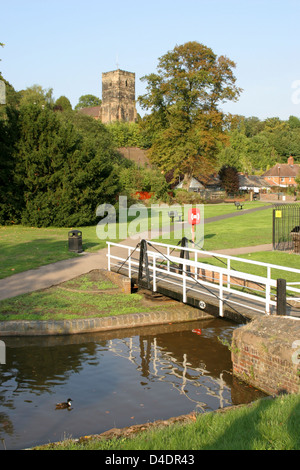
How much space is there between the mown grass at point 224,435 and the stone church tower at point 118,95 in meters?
138

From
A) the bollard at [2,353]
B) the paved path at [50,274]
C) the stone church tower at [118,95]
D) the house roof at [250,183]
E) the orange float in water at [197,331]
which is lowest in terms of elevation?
the orange float in water at [197,331]

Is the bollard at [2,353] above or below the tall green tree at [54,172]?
below

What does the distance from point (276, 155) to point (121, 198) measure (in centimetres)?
9761

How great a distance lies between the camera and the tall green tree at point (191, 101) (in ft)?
192

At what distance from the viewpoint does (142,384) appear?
8.80 meters

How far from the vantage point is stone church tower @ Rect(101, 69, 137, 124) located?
459 ft

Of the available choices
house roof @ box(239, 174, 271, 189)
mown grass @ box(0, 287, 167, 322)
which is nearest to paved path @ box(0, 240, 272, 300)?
mown grass @ box(0, 287, 167, 322)

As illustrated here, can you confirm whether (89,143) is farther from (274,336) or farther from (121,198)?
(274,336)

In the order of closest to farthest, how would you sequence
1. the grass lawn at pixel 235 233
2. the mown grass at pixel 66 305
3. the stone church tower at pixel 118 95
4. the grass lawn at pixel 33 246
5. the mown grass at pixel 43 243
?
1. the mown grass at pixel 66 305
2. the grass lawn at pixel 33 246
3. the mown grass at pixel 43 243
4. the grass lawn at pixel 235 233
5. the stone church tower at pixel 118 95

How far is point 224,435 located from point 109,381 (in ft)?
13.2

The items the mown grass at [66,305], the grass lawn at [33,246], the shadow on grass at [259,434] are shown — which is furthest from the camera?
the grass lawn at [33,246]

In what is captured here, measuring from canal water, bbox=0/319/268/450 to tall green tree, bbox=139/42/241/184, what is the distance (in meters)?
48.9

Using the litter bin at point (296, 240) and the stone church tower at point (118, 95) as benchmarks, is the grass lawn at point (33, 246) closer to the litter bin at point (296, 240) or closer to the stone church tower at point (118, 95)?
the litter bin at point (296, 240)

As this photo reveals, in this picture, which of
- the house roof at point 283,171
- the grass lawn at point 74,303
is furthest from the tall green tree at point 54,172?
the house roof at point 283,171
